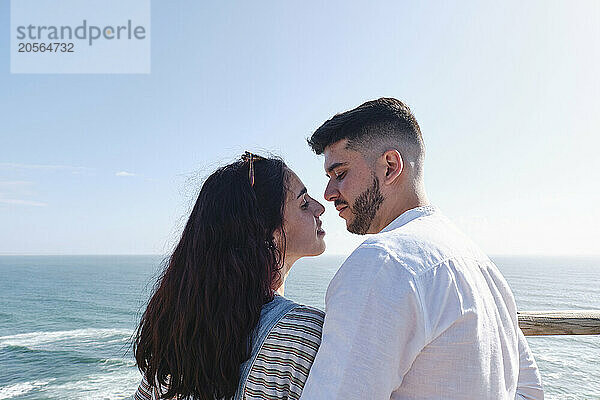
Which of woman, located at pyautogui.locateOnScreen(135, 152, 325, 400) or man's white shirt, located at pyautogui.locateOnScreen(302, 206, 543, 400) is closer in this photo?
man's white shirt, located at pyautogui.locateOnScreen(302, 206, 543, 400)

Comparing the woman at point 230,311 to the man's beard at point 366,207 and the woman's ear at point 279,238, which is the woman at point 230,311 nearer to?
the woman's ear at point 279,238

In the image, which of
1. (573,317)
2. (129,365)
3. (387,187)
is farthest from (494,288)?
(129,365)

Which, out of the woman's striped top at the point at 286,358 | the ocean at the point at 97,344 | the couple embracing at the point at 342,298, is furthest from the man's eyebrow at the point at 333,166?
the ocean at the point at 97,344

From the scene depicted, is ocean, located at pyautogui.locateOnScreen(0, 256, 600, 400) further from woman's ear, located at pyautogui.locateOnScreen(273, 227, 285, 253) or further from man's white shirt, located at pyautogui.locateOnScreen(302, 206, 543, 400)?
man's white shirt, located at pyautogui.locateOnScreen(302, 206, 543, 400)

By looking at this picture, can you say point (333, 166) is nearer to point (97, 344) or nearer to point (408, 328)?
point (408, 328)

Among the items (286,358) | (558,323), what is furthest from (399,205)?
(558,323)

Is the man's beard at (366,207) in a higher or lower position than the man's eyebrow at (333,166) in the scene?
lower

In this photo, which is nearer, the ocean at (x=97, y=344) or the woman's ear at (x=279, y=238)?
the woman's ear at (x=279, y=238)

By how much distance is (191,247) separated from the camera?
5.57 ft

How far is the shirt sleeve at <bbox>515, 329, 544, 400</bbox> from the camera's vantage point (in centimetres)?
172

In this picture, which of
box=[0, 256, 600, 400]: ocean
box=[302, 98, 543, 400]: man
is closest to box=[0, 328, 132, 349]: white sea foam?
box=[0, 256, 600, 400]: ocean

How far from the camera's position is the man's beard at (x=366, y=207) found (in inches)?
68.9

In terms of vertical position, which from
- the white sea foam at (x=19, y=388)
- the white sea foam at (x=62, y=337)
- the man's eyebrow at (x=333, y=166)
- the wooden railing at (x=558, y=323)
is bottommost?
the white sea foam at (x=62, y=337)

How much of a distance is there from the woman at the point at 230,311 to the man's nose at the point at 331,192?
191 millimetres
